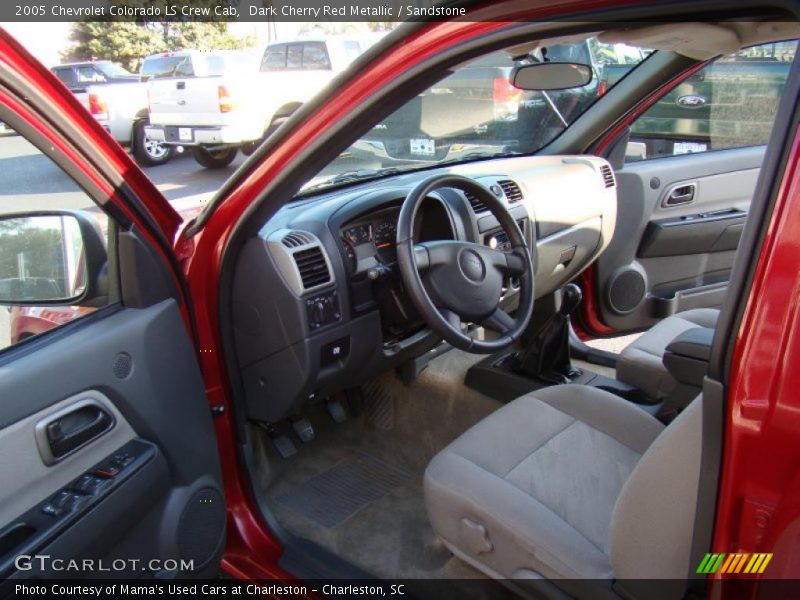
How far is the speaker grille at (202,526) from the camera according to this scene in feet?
5.57

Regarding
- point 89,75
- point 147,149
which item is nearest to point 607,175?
point 147,149

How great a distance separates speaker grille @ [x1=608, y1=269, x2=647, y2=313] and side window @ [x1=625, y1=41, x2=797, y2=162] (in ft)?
1.88

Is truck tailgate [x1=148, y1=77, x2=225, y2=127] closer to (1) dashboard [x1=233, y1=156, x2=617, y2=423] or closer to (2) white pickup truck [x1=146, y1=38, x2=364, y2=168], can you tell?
(2) white pickup truck [x1=146, y1=38, x2=364, y2=168]

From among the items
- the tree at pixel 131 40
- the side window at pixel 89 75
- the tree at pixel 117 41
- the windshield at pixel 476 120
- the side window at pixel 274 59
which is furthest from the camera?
the tree at pixel 117 41

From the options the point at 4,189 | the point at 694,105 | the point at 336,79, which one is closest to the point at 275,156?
the point at 336,79

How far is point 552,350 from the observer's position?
288 centimetres

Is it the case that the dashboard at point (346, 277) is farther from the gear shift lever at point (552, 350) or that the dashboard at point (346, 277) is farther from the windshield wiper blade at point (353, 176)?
the gear shift lever at point (552, 350)

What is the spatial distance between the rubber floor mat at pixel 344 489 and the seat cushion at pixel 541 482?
2.10ft

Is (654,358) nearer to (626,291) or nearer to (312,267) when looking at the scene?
(626,291)

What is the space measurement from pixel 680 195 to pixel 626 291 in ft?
1.74

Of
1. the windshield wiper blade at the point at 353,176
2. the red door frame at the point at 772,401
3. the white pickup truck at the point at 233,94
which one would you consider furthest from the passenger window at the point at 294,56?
the red door frame at the point at 772,401

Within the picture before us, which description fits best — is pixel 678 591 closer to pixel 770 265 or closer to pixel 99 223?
pixel 770 265

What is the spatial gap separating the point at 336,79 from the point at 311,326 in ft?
2.77

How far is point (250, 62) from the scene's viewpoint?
9.27 m
